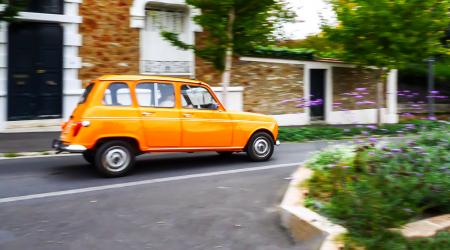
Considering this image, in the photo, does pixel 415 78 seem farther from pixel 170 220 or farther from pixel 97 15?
pixel 170 220

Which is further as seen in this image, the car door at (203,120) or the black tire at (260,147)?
the black tire at (260,147)

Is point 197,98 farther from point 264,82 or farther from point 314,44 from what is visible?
point 314,44

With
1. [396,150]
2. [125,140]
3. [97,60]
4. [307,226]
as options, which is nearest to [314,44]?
[97,60]

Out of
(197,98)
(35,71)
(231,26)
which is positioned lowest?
(197,98)

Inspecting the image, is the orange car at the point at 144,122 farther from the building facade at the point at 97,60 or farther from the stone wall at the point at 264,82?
the stone wall at the point at 264,82

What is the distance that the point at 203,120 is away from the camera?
8688 millimetres

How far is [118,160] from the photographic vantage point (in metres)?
7.89

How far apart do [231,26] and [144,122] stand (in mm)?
6510

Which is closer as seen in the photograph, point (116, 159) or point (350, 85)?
point (116, 159)

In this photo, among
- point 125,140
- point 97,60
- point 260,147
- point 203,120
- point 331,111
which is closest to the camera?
point 125,140

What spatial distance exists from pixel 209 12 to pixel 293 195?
8.86 metres

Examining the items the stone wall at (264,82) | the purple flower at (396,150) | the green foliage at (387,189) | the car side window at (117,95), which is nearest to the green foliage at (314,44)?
the stone wall at (264,82)

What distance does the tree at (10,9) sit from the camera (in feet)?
36.2

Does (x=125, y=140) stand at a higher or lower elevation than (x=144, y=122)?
lower
